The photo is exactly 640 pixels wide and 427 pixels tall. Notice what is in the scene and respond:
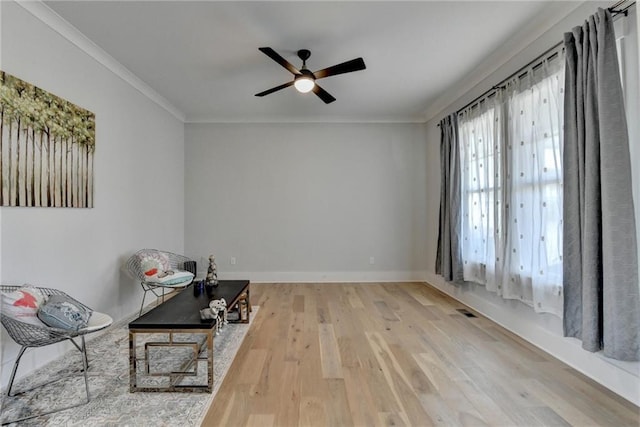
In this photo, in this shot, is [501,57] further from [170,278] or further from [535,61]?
[170,278]

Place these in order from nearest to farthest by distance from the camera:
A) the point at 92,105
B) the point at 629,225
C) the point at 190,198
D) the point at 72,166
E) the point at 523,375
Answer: the point at 629,225
the point at 523,375
the point at 72,166
the point at 92,105
the point at 190,198

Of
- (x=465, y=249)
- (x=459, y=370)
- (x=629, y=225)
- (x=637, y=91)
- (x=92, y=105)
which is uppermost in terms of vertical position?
(x=92, y=105)

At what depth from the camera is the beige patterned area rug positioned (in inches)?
69.6

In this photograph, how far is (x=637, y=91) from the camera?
189 centimetres

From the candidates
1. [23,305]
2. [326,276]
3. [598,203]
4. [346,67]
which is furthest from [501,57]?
[23,305]

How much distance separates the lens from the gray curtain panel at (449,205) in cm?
398

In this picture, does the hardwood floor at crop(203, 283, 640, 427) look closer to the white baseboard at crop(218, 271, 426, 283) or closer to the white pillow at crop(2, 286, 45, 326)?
the white pillow at crop(2, 286, 45, 326)

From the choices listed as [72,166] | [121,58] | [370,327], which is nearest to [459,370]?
[370,327]

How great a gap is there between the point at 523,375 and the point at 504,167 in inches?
74.6

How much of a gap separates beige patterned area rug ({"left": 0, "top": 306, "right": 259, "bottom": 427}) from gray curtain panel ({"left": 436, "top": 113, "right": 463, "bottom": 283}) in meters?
2.91

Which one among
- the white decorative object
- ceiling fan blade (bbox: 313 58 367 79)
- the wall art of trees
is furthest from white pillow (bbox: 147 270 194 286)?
ceiling fan blade (bbox: 313 58 367 79)

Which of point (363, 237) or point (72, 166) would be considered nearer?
point (72, 166)

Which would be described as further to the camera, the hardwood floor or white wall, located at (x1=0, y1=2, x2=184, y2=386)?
white wall, located at (x1=0, y1=2, x2=184, y2=386)

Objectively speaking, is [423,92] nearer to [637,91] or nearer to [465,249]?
[465,249]
